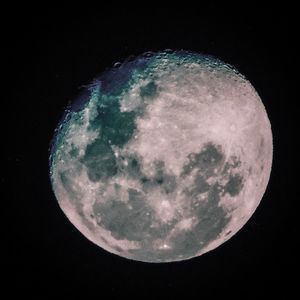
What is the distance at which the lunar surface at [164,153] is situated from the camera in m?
3.10

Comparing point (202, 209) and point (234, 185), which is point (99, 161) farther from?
point (234, 185)

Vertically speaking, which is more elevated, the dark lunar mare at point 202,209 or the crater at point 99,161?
the crater at point 99,161

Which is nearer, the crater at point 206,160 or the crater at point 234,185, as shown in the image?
the crater at point 206,160

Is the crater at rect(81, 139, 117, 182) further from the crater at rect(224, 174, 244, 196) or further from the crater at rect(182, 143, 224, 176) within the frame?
the crater at rect(224, 174, 244, 196)

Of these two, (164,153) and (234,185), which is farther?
(234,185)

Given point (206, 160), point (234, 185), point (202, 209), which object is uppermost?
point (206, 160)

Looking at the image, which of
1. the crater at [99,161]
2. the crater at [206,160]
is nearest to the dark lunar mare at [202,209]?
the crater at [206,160]

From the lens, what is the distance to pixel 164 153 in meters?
3.06

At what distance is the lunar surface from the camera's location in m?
3.10

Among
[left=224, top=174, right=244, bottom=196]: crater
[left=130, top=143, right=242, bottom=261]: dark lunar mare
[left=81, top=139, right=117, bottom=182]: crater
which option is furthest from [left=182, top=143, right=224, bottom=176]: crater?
[left=81, top=139, right=117, bottom=182]: crater

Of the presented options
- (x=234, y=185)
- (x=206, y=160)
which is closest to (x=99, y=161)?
(x=206, y=160)

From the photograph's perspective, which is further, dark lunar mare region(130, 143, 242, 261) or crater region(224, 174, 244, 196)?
crater region(224, 174, 244, 196)

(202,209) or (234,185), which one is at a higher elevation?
(234,185)

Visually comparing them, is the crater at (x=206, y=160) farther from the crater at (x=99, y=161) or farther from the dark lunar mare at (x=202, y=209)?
the crater at (x=99, y=161)
